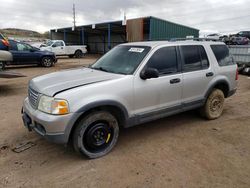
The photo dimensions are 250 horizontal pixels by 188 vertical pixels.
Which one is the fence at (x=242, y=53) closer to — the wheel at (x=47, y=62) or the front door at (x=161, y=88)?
the front door at (x=161, y=88)

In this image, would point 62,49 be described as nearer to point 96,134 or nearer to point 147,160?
point 96,134

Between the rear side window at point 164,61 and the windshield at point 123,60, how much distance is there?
0.62ft

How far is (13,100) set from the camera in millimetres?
6812

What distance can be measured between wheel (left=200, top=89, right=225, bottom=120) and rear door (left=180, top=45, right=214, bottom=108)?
369 millimetres

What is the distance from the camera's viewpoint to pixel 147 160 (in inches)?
138

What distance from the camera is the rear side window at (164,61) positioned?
13.3ft

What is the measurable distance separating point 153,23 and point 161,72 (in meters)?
16.5

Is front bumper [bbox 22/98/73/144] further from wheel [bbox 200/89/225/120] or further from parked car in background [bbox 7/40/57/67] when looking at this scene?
parked car in background [bbox 7/40/57/67]

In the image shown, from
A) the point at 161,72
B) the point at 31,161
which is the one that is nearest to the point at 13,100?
the point at 31,161

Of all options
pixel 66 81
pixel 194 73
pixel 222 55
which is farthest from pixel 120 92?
pixel 222 55

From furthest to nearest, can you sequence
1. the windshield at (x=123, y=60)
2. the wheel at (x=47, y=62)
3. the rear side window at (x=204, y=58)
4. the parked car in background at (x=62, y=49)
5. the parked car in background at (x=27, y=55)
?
the parked car in background at (x=62, y=49), the wheel at (x=47, y=62), the parked car in background at (x=27, y=55), the rear side window at (x=204, y=58), the windshield at (x=123, y=60)

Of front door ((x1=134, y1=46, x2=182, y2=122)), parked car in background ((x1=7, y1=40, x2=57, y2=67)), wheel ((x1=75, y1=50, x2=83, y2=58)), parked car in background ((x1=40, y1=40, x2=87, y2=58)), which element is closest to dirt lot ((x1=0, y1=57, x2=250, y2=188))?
front door ((x1=134, y1=46, x2=182, y2=122))

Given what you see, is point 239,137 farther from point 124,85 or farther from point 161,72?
point 124,85

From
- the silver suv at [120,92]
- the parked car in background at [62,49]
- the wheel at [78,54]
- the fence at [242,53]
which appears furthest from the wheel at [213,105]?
the wheel at [78,54]
